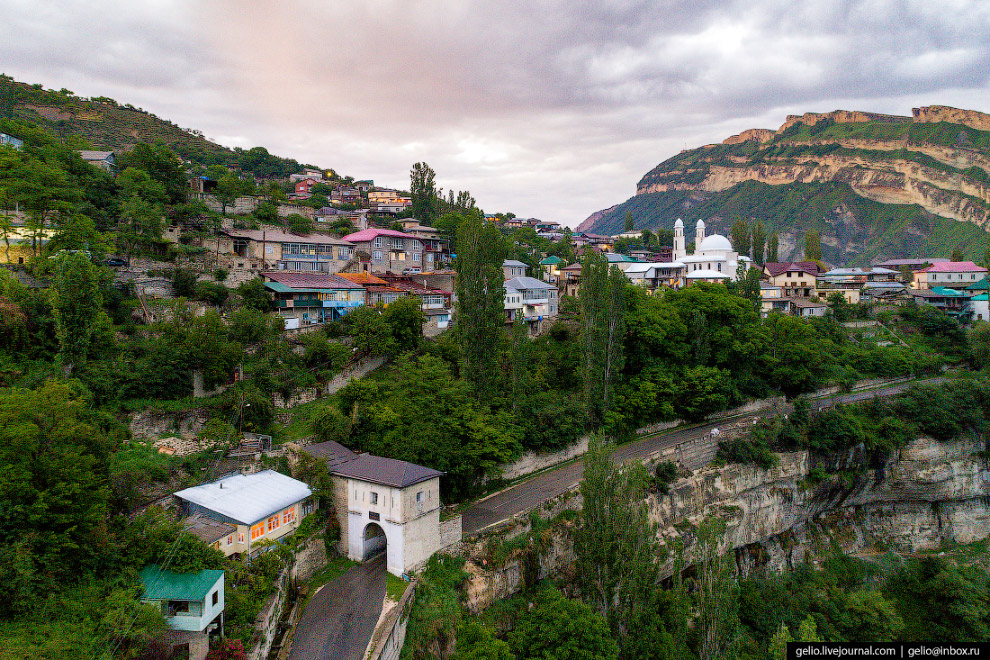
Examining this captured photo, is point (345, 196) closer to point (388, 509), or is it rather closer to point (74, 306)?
point (74, 306)

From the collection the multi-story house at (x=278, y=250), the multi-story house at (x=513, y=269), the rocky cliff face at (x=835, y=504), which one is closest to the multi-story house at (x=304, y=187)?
the multi-story house at (x=278, y=250)

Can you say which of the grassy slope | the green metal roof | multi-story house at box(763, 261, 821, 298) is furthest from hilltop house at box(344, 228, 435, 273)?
multi-story house at box(763, 261, 821, 298)

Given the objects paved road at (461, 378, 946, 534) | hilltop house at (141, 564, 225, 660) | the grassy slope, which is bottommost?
paved road at (461, 378, 946, 534)

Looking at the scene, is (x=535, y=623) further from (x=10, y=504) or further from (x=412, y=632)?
(x=10, y=504)

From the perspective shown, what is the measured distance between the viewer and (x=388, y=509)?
67.9 ft

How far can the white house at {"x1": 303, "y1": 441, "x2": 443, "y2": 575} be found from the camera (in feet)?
67.2

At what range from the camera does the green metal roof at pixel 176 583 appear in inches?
587

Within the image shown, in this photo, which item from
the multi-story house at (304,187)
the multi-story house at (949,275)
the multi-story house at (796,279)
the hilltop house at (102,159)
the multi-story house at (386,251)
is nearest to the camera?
the hilltop house at (102,159)

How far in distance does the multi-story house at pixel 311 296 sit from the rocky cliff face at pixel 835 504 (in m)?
21.8

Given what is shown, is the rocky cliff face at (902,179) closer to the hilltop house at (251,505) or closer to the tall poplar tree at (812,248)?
the tall poplar tree at (812,248)

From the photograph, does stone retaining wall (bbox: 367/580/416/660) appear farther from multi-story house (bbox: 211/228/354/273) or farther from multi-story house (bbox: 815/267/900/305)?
multi-story house (bbox: 815/267/900/305)

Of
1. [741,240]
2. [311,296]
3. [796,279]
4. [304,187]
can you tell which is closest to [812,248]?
[741,240]

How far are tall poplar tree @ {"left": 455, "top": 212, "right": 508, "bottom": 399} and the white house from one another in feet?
31.3

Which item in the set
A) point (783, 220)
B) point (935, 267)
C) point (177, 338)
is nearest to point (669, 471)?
point (177, 338)
